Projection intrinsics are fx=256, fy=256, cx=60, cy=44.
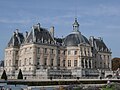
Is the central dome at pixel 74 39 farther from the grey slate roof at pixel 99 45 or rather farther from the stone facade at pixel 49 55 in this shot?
the grey slate roof at pixel 99 45

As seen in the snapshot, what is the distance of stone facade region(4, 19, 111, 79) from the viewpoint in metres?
64.4

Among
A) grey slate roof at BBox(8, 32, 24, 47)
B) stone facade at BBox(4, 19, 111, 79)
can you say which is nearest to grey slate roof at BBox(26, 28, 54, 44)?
stone facade at BBox(4, 19, 111, 79)

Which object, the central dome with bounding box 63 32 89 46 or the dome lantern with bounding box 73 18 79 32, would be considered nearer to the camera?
the central dome with bounding box 63 32 89 46

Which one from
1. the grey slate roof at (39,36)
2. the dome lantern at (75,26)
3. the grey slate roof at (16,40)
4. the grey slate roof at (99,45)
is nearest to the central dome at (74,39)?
the dome lantern at (75,26)

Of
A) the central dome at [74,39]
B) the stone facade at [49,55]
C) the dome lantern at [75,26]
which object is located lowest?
the stone facade at [49,55]

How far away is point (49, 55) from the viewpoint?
223 ft

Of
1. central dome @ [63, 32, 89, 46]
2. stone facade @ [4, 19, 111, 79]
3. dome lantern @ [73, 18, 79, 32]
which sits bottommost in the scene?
stone facade @ [4, 19, 111, 79]

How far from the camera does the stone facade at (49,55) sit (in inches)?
2537

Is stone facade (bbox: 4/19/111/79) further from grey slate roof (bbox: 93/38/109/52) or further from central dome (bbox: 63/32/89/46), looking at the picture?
grey slate roof (bbox: 93/38/109/52)

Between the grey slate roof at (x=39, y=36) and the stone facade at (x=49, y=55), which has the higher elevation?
the grey slate roof at (x=39, y=36)

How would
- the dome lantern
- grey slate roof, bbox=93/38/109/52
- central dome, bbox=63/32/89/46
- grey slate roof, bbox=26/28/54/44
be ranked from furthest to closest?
grey slate roof, bbox=93/38/109/52 < the dome lantern < central dome, bbox=63/32/89/46 < grey slate roof, bbox=26/28/54/44

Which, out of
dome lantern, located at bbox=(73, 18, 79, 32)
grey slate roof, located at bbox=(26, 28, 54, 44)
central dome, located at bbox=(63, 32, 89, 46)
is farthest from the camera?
dome lantern, located at bbox=(73, 18, 79, 32)

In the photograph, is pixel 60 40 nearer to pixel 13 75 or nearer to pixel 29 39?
pixel 29 39

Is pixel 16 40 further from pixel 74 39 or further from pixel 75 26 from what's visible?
pixel 75 26
